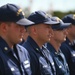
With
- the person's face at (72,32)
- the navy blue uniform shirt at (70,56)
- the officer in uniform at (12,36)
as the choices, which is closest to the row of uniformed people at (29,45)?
the officer in uniform at (12,36)

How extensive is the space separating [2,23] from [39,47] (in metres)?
1.02

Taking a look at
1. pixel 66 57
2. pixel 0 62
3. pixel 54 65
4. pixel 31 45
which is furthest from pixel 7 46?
pixel 66 57

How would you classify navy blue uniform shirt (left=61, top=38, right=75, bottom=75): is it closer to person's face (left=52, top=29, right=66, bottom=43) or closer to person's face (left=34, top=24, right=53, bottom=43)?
person's face (left=52, top=29, right=66, bottom=43)

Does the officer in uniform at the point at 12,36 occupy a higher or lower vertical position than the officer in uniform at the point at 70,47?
higher

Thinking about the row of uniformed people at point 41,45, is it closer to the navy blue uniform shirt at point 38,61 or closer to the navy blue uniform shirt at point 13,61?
the navy blue uniform shirt at point 38,61

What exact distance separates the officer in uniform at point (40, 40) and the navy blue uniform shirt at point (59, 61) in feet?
1.15

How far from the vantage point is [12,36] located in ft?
14.1

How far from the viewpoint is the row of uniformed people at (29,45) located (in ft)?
14.0

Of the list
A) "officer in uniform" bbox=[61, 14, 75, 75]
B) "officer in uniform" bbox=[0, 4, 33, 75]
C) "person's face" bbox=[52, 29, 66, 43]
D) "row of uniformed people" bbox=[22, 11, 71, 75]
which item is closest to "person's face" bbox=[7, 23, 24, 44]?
"officer in uniform" bbox=[0, 4, 33, 75]

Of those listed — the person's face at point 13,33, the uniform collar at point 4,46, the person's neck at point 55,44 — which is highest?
the person's face at point 13,33

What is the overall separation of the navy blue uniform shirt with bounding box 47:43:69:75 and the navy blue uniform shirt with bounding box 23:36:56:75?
0.38 meters

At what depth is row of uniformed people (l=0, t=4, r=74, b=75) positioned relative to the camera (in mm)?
4262

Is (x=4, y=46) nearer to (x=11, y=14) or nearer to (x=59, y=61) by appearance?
(x=11, y=14)

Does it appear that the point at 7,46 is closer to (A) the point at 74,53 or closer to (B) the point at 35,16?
(B) the point at 35,16
